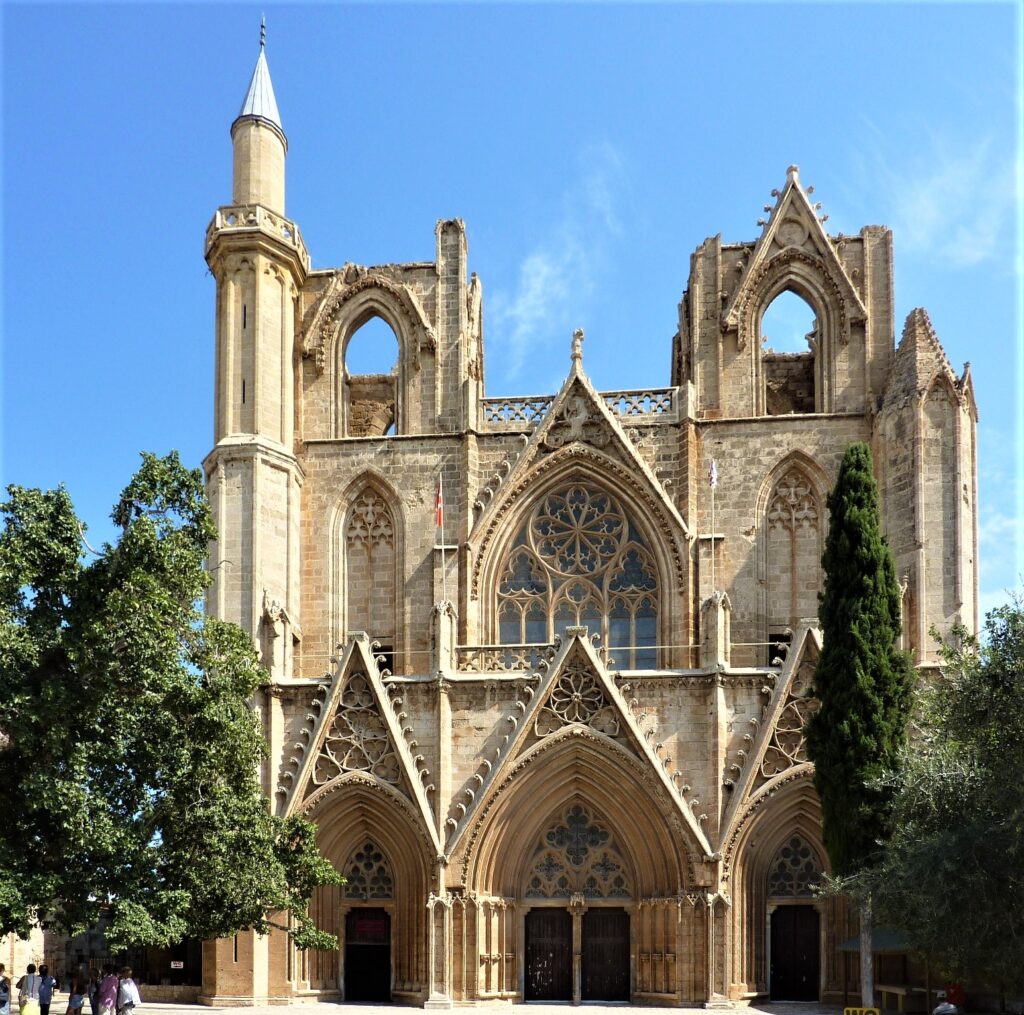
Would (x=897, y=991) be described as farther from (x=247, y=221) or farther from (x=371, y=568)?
(x=247, y=221)

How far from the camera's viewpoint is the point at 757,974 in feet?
103

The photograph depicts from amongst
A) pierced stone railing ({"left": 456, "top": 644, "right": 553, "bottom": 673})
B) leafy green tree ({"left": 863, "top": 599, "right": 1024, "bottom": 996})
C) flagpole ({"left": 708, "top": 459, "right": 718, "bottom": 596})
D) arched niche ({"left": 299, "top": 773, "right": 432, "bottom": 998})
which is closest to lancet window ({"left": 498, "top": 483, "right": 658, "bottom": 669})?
pierced stone railing ({"left": 456, "top": 644, "right": 553, "bottom": 673})

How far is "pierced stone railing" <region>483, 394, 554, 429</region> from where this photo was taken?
36438mm

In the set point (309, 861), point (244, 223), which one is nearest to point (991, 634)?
point (309, 861)

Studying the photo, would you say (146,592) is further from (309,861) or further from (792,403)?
(792,403)

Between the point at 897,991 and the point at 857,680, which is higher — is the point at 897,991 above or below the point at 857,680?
below

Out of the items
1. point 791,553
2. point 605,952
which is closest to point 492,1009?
point 605,952

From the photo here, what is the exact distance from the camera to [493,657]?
34.0 m

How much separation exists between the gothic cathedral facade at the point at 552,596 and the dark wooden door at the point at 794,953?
0.07 metres

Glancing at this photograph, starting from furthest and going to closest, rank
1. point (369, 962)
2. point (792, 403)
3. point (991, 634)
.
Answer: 1. point (792, 403)
2. point (369, 962)
3. point (991, 634)

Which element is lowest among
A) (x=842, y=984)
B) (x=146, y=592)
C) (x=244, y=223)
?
(x=842, y=984)

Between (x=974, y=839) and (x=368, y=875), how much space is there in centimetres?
1370

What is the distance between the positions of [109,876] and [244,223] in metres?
16.1

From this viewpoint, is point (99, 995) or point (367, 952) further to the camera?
point (367, 952)
